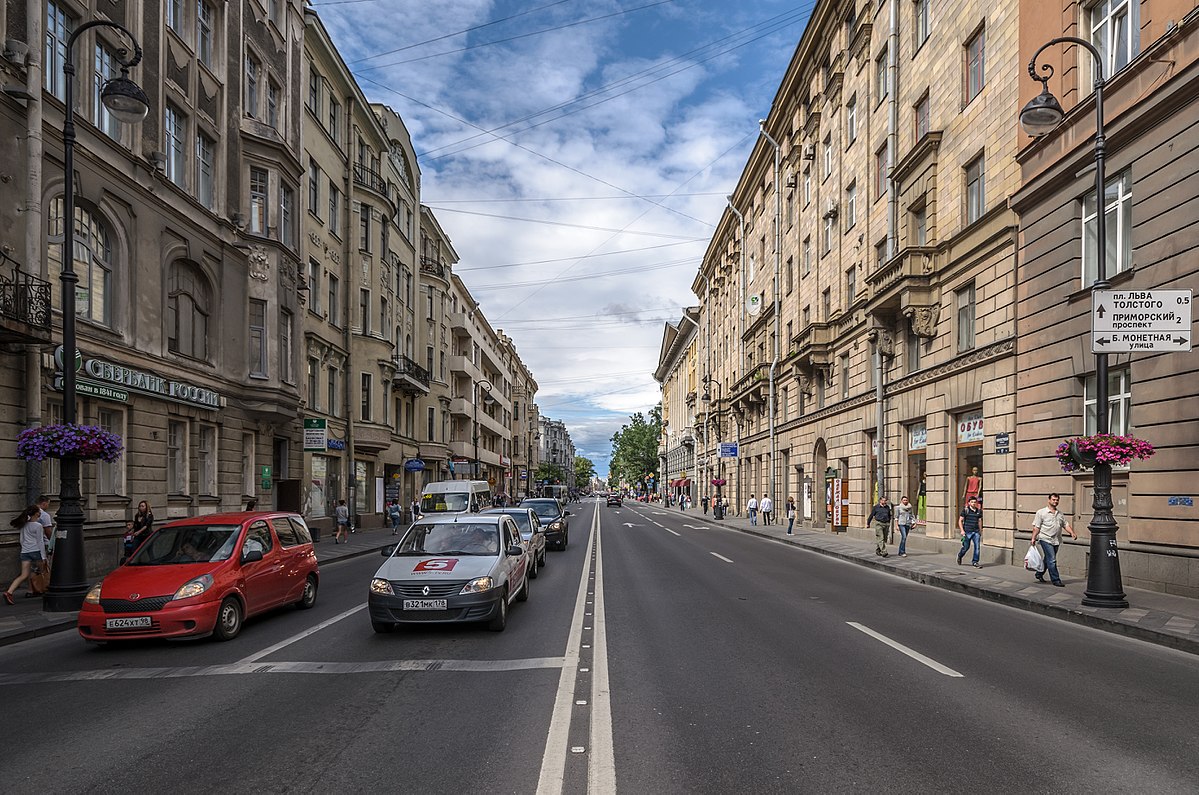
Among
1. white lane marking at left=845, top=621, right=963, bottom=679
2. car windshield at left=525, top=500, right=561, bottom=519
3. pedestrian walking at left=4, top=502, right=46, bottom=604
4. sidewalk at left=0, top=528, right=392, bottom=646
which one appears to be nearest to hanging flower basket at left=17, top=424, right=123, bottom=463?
pedestrian walking at left=4, top=502, right=46, bottom=604

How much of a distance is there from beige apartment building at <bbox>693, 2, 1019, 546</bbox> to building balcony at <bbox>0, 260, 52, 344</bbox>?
20528 millimetres

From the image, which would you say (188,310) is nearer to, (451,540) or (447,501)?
(447,501)

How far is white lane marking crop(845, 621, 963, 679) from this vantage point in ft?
26.7

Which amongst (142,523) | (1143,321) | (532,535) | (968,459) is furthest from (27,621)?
(968,459)

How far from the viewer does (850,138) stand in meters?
34.4

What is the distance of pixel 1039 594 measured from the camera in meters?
14.0

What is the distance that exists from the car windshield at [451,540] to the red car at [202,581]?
6.07 feet

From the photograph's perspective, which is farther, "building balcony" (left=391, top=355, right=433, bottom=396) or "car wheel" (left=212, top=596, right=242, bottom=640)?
"building balcony" (left=391, top=355, right=433, bottom=396)

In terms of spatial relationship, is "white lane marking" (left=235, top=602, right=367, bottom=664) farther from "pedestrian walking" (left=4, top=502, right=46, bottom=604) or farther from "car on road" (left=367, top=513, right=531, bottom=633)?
"pedestrian walking" (left=4, top=502, right=46, bottom=604)

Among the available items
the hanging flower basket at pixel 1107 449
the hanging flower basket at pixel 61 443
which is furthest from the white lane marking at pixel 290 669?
the hanging flower basket at pixel 1107 449

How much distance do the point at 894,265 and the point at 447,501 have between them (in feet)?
57.0

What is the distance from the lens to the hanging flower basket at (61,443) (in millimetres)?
12922

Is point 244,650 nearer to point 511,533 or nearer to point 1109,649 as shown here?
point 511,533

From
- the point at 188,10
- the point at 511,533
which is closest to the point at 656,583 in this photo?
the point at 511,533
